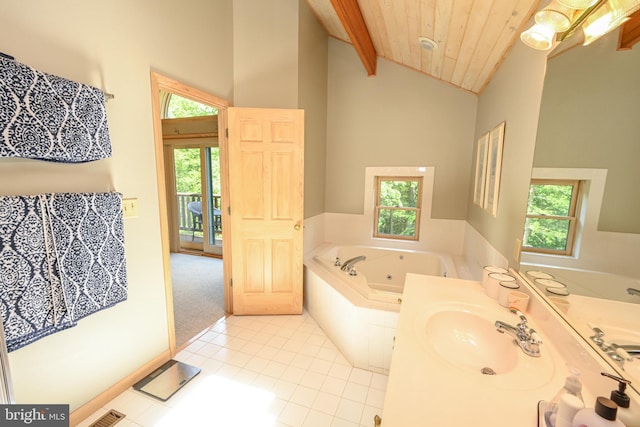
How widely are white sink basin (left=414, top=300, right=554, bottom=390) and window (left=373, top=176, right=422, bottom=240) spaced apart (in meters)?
2.28

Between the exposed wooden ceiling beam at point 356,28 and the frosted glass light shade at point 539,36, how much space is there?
1.37m

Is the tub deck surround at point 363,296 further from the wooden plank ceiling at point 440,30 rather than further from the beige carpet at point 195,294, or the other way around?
the wooden plank ceiling at point 440,30

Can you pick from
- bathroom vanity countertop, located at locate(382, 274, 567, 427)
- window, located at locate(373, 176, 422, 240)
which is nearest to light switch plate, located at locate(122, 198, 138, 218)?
bathroom vanity countertop, located at locate(382, 274, 567, 427)

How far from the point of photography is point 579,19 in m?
1.04

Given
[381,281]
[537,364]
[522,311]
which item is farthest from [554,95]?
[381,281]

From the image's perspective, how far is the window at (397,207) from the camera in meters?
3.54

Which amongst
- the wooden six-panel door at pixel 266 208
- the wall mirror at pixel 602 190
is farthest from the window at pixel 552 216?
the wooden six-panel door at pixel 266 208

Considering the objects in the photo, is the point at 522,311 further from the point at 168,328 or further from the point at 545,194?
the point at 168,328

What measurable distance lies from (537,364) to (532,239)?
644mm

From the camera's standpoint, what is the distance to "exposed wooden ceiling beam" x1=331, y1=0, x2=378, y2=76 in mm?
2111

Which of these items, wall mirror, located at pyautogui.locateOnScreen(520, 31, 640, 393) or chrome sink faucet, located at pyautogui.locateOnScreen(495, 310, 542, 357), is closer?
wall mirror, located at pyautogui.locateOnScreen(520, 31, 640, 393)

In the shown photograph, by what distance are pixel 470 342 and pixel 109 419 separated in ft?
6.61

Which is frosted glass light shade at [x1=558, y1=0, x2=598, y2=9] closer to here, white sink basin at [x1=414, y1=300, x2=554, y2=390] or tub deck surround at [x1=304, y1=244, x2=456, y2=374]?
white sink basin at [x1=414, y1=300, x2=554, y2=390]

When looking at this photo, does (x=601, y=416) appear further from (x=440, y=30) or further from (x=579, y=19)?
(x=440, y=30)
